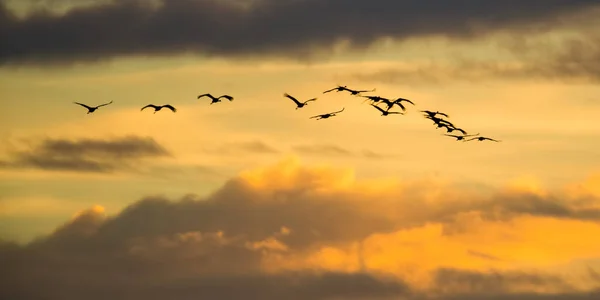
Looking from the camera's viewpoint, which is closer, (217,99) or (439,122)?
(217,99)

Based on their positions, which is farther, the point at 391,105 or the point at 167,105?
the point at 391,105

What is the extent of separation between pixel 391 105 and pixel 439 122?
12.4 meters

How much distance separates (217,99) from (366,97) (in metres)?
25.3

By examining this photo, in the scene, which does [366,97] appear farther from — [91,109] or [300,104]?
[91,109]

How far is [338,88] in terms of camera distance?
181125 millimetres

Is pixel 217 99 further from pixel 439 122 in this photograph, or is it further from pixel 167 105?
pixel 439 122

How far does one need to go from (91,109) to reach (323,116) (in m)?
43.7

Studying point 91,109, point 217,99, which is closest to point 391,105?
point 217,99

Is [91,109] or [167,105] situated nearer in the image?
[167,105]

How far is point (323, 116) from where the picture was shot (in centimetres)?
18025

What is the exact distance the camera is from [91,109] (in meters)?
195

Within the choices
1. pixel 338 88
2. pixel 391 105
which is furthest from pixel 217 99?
pixel 391 105

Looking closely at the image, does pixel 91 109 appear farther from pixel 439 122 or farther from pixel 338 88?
pixel 439 122

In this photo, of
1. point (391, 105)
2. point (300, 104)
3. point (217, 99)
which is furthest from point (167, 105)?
point (391, 105)
